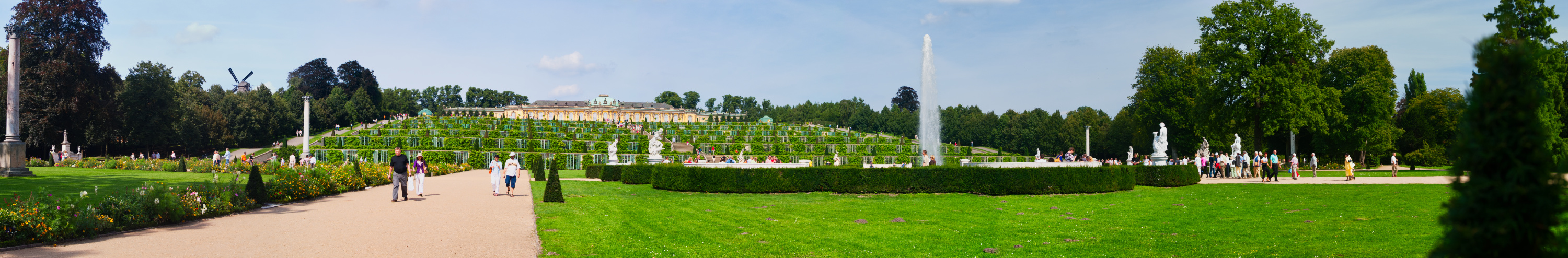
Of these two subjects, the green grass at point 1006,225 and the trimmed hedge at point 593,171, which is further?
the trimmed hedge at point 593,171

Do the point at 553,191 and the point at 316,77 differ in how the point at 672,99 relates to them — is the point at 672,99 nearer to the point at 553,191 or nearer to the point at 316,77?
the point at 316,77

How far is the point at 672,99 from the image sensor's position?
17088 cm

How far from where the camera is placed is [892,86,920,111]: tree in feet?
486

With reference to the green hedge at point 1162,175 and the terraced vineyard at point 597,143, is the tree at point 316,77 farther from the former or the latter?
the green hedge at point 1162,175

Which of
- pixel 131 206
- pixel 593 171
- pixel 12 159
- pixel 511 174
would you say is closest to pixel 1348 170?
pixel 511 174

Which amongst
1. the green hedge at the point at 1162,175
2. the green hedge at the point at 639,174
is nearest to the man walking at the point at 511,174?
the green hedge at the point at 639,174

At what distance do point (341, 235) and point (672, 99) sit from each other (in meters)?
162

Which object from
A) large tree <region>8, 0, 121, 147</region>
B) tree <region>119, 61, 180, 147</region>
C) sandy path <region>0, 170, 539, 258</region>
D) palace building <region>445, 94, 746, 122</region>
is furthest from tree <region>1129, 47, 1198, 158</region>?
palace building <region>445, 94, 746, 122</region>

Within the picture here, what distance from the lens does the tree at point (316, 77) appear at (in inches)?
4173

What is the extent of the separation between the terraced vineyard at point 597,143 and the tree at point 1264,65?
9.90 metres

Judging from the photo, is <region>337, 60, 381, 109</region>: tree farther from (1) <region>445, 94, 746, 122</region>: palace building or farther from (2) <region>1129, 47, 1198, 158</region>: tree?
(2) <region>1129, 47, 1198, 158</region>: tree

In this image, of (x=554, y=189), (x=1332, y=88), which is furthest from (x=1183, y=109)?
(x=554, y=189)

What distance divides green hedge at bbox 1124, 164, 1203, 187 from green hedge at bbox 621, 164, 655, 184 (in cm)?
1376

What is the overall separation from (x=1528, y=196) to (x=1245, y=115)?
34647 millimetres
